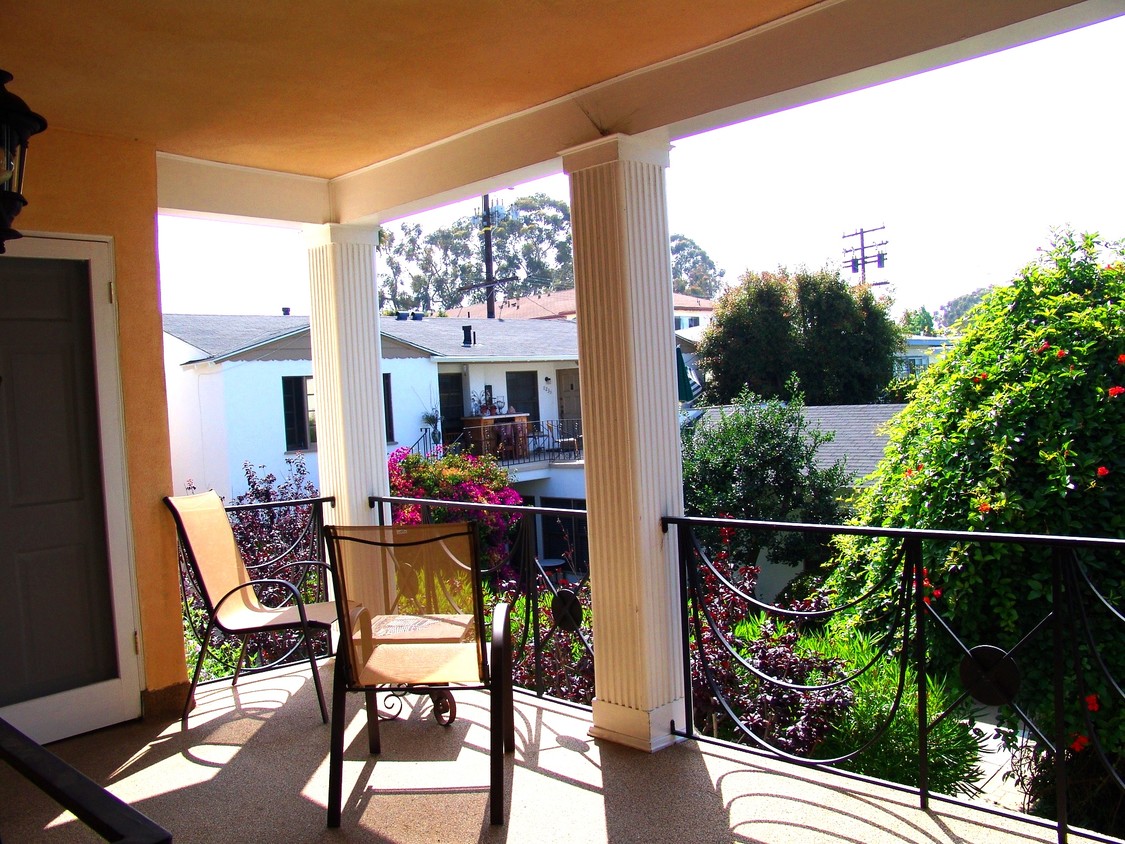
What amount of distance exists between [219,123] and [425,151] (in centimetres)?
92

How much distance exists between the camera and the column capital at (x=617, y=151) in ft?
10.6

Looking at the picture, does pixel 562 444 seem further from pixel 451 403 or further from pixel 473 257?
pixel 473 257

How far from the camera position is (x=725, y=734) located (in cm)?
448

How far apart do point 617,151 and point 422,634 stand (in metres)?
1.89

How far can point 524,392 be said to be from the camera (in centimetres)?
1817

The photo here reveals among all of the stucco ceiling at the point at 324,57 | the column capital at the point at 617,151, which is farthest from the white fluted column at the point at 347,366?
the column capital at the point at 617,151

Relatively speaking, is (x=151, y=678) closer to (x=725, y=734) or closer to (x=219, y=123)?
(x=219, y=123)

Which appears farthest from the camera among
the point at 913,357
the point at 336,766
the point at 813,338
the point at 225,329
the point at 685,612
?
the point at 913,357

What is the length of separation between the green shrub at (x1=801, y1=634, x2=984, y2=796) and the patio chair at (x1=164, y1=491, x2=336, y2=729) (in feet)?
7.44

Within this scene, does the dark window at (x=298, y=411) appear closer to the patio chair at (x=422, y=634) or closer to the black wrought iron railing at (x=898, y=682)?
the black wrought iron railing at (x=898, y=682)

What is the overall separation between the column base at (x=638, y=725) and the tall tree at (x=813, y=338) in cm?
1497

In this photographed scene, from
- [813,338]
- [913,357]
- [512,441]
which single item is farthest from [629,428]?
[913,357]

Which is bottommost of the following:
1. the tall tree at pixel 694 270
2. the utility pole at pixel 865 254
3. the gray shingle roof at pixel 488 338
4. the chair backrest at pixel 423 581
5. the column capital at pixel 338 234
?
the chair backrest at pixel 423 581

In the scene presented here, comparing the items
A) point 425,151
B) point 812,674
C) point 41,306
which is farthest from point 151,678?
point 812,674
